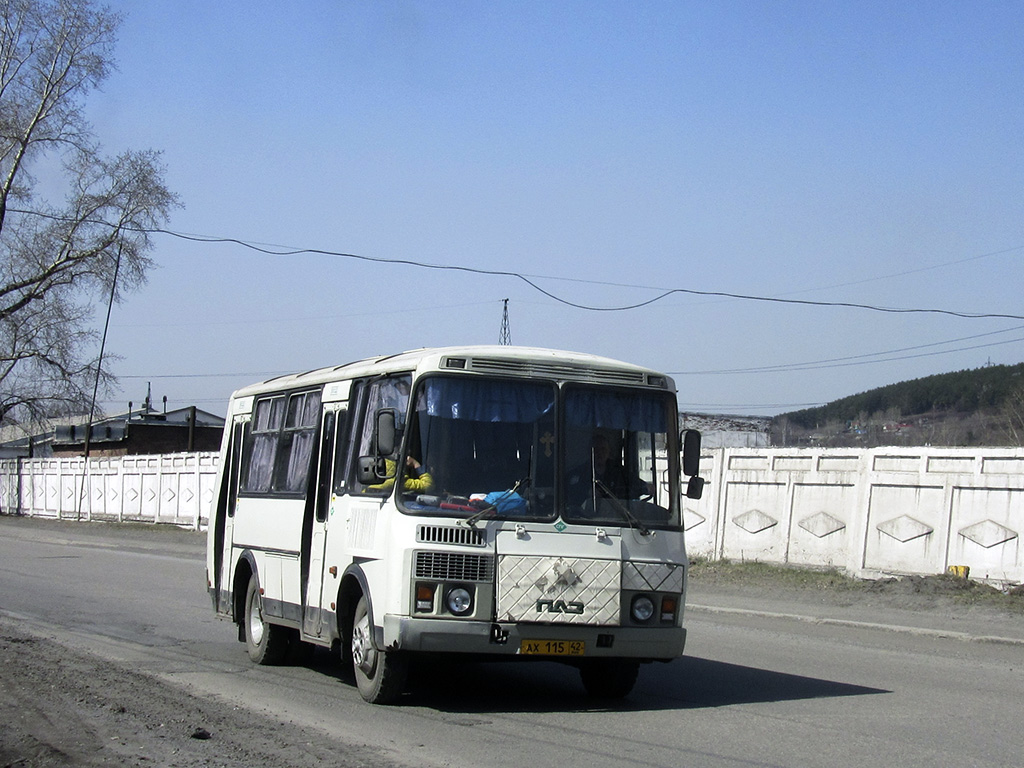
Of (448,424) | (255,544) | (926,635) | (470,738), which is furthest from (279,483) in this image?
(926,635)

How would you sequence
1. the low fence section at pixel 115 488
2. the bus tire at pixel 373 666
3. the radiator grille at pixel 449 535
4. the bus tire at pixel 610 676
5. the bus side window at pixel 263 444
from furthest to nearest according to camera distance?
the low fence section at pixel 115 488
the bus side window at pixel 263 444
the bus tire at pixel 610 676
the bus tire at pixel 373 666
the radiator grille at pixel 449 535

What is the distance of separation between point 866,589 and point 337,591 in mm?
12046

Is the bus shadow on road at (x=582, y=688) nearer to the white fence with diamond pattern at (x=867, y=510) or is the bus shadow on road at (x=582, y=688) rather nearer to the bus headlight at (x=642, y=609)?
the bus headlight at (x=642, y=609)

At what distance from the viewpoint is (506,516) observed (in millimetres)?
8867

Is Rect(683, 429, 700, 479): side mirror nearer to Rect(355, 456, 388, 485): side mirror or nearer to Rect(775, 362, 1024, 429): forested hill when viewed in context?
Rect(355, 456, 388, 485): side mirror

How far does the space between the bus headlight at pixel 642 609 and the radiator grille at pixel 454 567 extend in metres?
1.13

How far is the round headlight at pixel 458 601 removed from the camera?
28.4 feet

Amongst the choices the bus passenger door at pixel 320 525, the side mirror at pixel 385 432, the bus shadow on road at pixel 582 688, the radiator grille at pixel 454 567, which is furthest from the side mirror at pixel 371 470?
the bus shadow on road at pixel 582 688

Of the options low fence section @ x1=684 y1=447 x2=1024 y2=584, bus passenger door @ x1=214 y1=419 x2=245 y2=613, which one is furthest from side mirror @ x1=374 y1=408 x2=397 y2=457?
low fence section @ x1=684 y1=447 x2=1024 y2=584

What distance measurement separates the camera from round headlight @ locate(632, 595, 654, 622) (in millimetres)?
9078

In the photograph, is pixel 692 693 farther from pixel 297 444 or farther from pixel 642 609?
pixel 297 444

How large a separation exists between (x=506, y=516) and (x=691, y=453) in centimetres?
163

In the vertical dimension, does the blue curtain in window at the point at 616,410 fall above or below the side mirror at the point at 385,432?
above

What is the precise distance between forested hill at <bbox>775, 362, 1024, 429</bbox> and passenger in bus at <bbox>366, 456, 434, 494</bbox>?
9850cm
